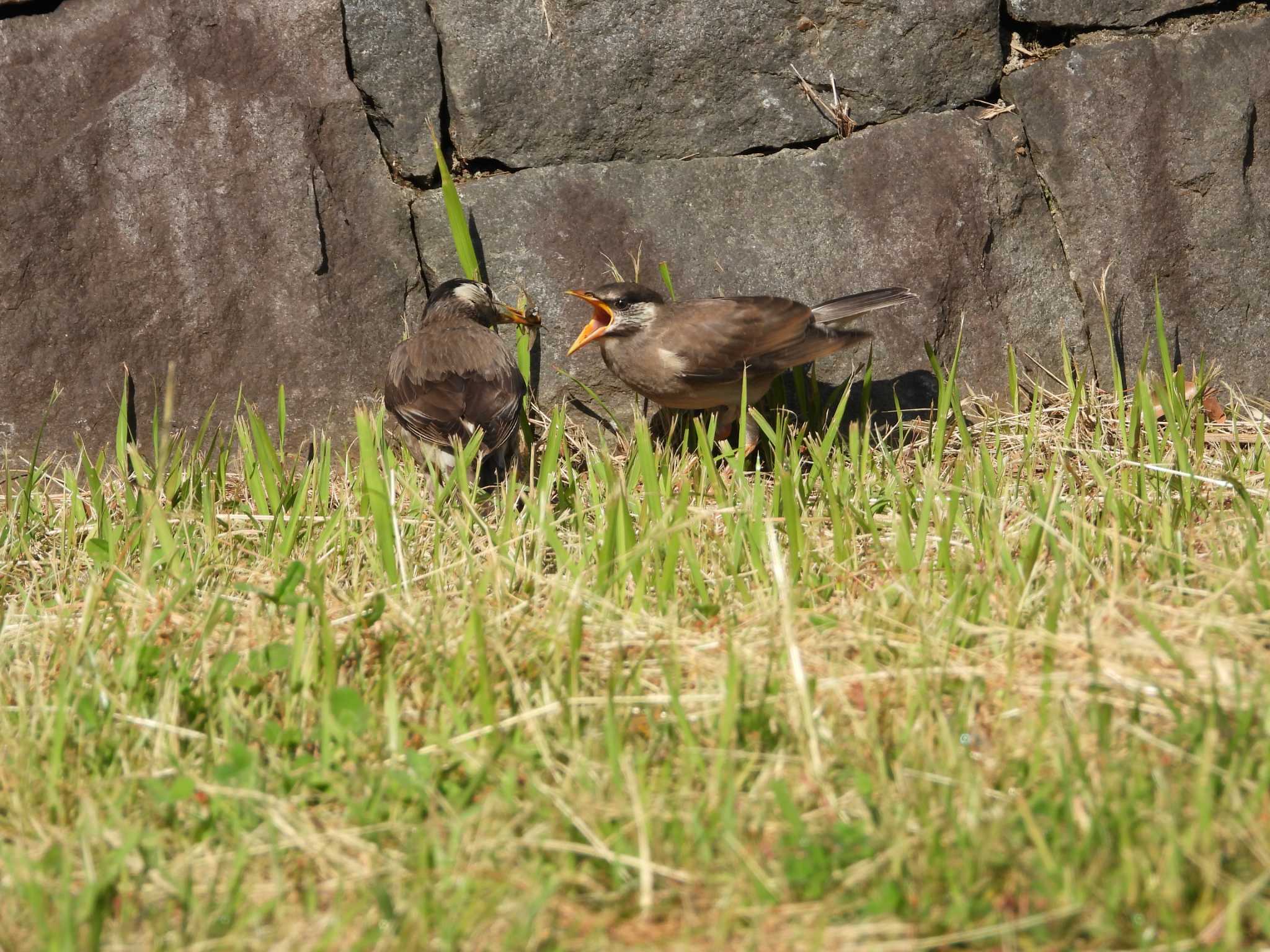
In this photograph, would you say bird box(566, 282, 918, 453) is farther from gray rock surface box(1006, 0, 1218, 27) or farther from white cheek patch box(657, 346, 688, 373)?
gray rock surface box(1006, 0, 1218, 27)

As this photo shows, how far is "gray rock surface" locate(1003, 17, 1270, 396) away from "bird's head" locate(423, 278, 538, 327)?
2303mm

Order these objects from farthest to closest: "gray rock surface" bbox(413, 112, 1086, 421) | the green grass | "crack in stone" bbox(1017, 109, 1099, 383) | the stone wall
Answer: "crack in stone" bbox(1017, 109, 1099, 383), "gray rock surface" bbox(413, 112, 1086, 421), the stone wall, the green grass

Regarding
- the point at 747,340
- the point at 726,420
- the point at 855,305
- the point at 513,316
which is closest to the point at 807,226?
the point at 855,305

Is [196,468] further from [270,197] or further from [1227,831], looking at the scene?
[1227,831]

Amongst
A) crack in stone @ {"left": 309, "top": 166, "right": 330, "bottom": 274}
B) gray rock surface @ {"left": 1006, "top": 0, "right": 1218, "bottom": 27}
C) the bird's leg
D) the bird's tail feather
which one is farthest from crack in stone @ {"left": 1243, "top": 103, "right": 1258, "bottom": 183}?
crack in stone @ {"left": 309, "top": 166, "right": 330, "bottom": 274}

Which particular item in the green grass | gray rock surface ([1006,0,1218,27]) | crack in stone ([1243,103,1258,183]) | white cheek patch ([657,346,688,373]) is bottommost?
the green grass

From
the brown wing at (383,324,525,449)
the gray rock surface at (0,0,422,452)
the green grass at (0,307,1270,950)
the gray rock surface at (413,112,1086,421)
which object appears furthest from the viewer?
the gray rock surface at (413,112,1086,421)

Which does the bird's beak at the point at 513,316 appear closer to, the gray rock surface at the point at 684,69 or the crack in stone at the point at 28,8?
the gray rock surface at the point at 684,69

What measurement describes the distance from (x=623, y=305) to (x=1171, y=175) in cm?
238

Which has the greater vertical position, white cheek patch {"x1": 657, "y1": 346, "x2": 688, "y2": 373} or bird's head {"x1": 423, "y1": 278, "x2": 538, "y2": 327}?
bird's head {"x1": 423, "y1": 278, "x2": 538, "y2": 327}

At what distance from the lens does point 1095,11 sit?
5.18m

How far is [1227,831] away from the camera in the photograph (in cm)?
212

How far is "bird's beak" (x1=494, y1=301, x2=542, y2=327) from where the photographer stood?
5.03m

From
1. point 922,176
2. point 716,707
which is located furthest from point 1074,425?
point 716,707
